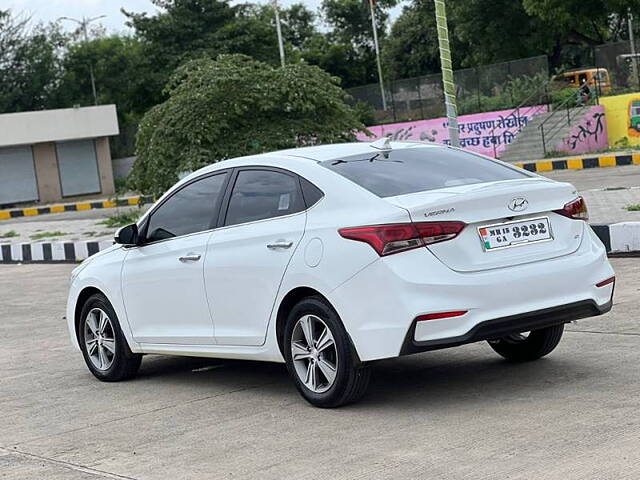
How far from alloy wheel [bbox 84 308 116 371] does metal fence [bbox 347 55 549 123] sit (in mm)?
29332

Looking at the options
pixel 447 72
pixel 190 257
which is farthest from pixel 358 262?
pixel 447 72

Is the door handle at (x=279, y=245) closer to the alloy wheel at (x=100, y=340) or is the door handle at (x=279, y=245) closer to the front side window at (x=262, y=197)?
the front side window at (x=262, y=197)

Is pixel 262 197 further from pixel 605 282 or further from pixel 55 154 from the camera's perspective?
pixel 55 154

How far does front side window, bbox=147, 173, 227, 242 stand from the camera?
7758 mm

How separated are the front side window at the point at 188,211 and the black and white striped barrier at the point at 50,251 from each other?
11849 millimetres

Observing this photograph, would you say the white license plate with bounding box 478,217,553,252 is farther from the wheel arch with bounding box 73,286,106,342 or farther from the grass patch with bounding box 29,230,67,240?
the grass patch with bounding box 29,230,67,240

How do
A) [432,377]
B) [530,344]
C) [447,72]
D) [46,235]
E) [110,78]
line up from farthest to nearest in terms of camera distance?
1. [110,78]
2. [46,235]
3. [447,72]
4. [530,344]
5. [432,377]

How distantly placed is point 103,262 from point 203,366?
1068 mm

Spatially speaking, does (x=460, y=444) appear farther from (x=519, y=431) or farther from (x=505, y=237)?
(x=505, y=237)

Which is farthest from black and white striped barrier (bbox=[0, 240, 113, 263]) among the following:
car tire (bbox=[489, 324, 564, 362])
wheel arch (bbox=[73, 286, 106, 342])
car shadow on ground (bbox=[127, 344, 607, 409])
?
car tire (bbox=[489, 324, 564, 362])

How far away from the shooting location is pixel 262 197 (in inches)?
289

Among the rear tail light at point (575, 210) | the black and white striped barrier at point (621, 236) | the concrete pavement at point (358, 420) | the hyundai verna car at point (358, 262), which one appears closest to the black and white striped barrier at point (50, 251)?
the black and white striped barrier at point (621, 236)

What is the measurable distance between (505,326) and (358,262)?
0.84 meters

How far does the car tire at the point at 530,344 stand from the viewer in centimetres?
754
